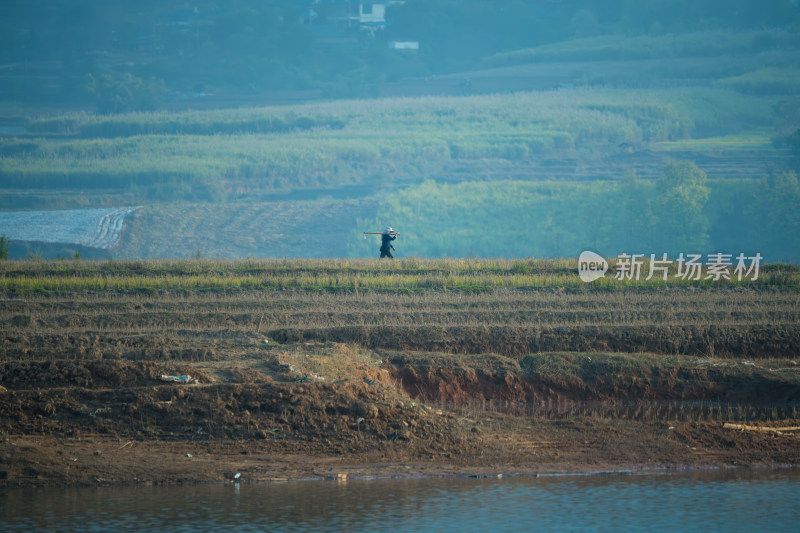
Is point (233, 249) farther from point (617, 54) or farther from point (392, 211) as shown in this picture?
point (617, 54)

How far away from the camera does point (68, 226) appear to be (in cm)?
6256

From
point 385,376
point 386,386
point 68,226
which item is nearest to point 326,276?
point 385,376

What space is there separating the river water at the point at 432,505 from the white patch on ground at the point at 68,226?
50233 mm

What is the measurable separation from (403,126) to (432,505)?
80.8 metres

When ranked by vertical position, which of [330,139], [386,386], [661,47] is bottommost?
[386,386]

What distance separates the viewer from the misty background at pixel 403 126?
234 feet

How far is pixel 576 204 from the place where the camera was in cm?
7519

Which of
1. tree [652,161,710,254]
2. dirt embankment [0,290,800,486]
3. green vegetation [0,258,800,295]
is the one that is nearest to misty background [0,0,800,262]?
tree [652,161,710,254]

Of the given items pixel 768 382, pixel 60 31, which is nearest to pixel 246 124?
pixel 60 31

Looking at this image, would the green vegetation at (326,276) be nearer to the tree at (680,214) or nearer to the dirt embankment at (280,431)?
the dirt embankment at (280,431)

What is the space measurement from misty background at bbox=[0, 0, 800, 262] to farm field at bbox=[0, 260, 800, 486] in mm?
19140

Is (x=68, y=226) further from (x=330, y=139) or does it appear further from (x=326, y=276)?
(x=326, y=276)

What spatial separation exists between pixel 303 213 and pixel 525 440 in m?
58.9

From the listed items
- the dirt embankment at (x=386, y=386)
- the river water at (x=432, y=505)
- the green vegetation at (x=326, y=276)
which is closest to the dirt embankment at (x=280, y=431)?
the dirt embankment at (x=386, y=386)
